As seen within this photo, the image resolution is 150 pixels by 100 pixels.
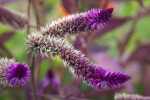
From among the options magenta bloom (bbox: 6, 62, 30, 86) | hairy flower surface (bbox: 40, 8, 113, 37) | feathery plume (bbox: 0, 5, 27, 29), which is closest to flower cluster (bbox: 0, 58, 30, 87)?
magenta bloom (bbox: 6, 62, 30, 86)

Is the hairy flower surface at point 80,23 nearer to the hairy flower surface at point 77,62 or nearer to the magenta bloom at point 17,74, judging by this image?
the hairy flower surface at point 77,62

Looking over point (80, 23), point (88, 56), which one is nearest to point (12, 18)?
point (80, 23)

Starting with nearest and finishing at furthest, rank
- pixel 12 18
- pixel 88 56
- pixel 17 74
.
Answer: pixel 17 74, pixel 12 18, pixel 88 56

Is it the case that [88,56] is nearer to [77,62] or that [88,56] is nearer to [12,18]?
[12,18]

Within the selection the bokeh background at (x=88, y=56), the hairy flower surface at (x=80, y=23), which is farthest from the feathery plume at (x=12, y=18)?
the hairy flower surface at (x=80, y=23)

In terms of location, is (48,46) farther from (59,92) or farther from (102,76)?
(59,92)
